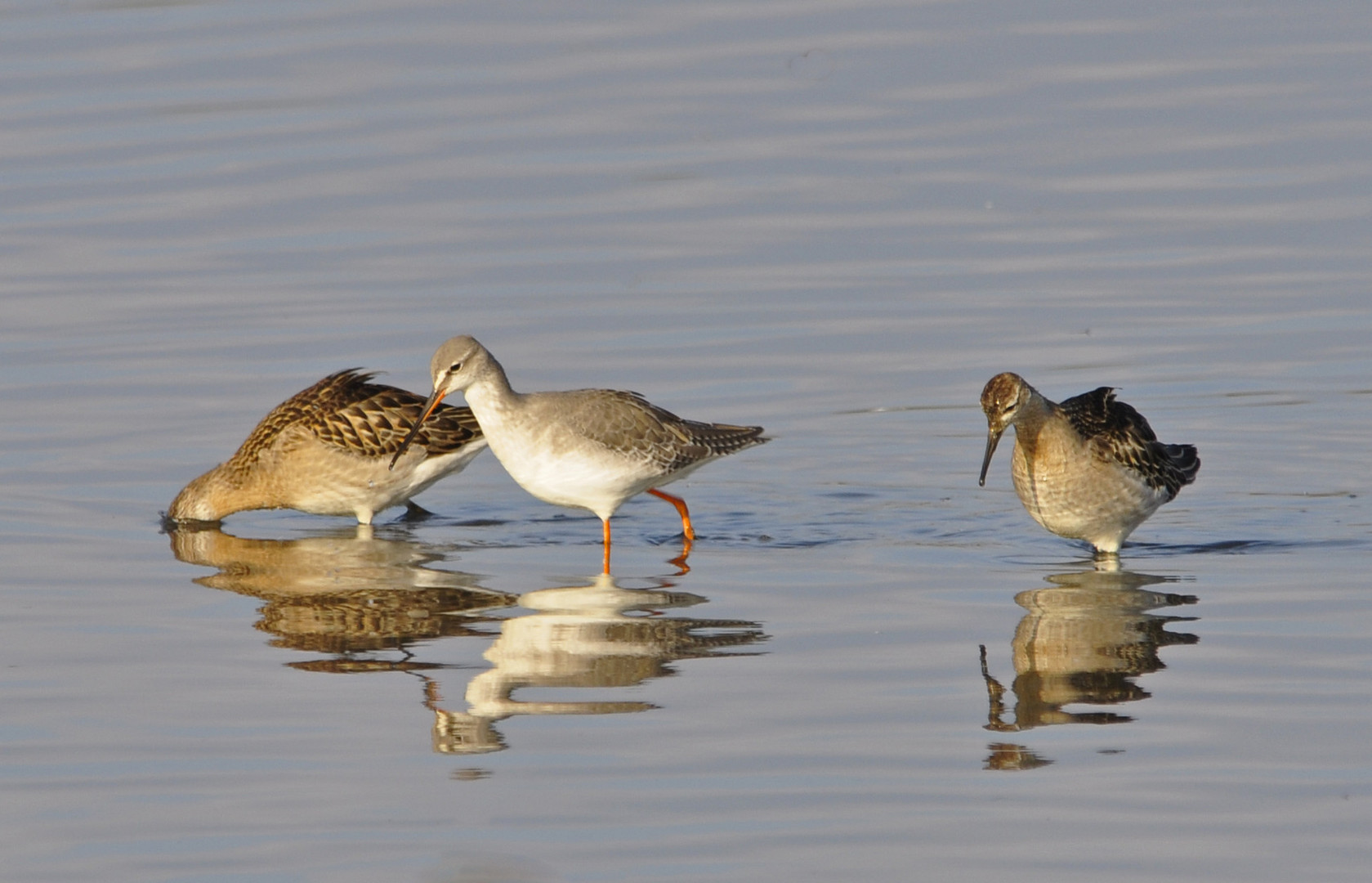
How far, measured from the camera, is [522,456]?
12.0 metres

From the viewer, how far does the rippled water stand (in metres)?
7.72

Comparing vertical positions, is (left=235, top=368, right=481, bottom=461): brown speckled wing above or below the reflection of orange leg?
above

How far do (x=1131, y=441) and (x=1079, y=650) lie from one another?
113 inches

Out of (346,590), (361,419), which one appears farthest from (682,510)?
(361,419)

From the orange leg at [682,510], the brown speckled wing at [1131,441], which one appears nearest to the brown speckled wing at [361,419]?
the orange leg at [682,510]

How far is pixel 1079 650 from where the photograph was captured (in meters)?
9.53

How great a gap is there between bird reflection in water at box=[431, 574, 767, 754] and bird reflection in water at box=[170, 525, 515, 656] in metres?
0.30

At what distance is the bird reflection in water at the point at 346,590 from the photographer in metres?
10.0

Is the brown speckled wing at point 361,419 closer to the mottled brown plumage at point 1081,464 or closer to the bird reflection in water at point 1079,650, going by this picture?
the mottled brown plumage at point 1081,464

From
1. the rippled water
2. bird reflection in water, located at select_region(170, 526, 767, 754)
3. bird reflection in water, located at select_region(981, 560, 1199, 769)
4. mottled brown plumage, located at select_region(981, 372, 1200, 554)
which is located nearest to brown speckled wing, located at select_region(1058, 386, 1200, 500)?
mottled brown plumage, located at select_region(981, 372, 1200, 554)

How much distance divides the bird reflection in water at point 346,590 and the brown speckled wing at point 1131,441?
3562 millimetres

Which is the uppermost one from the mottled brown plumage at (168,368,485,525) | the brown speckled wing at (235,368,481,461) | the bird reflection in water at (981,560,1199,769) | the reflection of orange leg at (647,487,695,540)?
the brown speckled wing at (235,368,481,461)

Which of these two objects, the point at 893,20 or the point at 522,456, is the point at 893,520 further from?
the point at 893,20

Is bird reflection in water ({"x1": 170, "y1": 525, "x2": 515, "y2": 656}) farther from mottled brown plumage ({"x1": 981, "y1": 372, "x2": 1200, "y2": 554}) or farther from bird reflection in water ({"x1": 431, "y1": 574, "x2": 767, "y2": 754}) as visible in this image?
mottled brown plumage ({"x1": 981, "y1": 372, "x2": 1200, "y2": 554})
